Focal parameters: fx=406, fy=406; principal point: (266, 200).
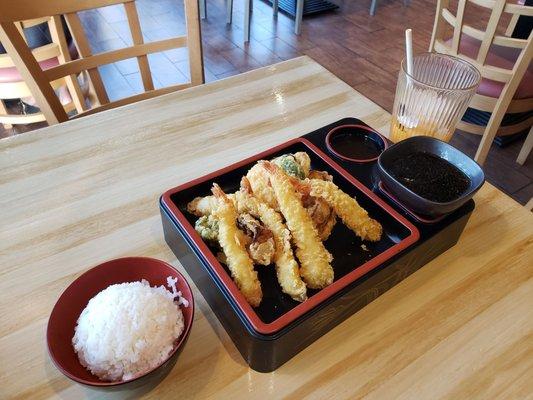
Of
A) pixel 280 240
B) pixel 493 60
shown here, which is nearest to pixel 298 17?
pixel 493 60

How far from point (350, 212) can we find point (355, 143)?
0.28m

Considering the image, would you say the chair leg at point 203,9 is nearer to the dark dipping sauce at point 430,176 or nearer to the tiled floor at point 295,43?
the tiled floor at point 295,43

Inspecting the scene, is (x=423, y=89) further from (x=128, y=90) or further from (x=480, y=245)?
(x=128, y=90)

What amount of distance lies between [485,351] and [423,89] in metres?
0.60

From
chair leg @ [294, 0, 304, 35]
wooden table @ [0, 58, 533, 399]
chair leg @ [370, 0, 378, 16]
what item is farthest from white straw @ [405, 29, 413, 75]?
chair leg @ [370, 0, 378, 16]

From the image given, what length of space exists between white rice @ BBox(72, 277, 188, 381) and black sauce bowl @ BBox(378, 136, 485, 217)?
480 millimetres

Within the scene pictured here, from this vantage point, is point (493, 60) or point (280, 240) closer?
point (280, 240)

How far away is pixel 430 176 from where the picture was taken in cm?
83

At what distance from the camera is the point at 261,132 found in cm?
112

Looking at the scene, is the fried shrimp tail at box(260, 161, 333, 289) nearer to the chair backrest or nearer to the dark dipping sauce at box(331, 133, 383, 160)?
the dark dipping sauce at box(331, 133, 383, 160)

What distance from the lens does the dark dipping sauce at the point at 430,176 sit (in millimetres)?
794

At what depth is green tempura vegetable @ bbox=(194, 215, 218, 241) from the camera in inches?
29.1

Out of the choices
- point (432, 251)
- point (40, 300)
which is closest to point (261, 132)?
point (432, 251)

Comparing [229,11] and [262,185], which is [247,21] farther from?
[262,185]
